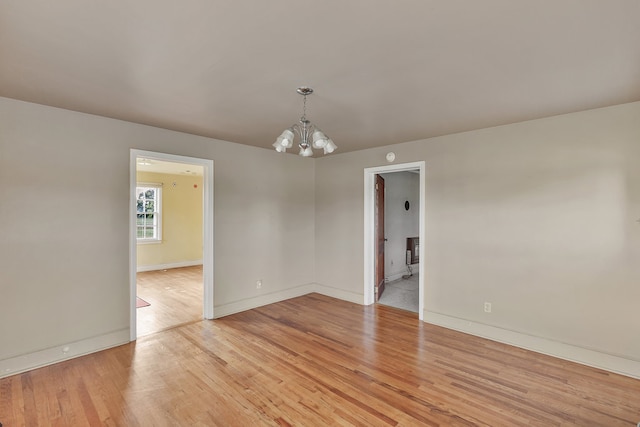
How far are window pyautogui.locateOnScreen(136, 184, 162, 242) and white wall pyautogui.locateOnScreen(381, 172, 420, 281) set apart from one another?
591 cm

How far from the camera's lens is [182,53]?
1.86 metres

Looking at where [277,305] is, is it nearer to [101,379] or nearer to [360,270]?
[360,270]

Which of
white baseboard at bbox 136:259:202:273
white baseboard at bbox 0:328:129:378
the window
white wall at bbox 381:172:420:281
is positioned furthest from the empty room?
the window

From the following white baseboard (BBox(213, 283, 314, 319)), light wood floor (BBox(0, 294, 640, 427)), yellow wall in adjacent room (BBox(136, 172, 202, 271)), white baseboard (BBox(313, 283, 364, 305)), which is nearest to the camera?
light wood floor (BBox(0, 294, 640, 427))

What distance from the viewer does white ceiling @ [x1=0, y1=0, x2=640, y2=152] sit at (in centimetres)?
146

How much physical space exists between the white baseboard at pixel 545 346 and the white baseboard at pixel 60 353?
3.84 meters

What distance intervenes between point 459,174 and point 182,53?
3340mm

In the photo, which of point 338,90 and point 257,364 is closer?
point 338,90

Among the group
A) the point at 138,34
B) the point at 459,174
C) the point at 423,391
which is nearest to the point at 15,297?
the point at 138,34

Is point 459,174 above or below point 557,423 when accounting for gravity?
above

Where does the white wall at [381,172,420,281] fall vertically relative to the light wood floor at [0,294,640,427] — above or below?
above

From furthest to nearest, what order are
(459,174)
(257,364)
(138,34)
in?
(459,174) → (257,364) → (138,34)

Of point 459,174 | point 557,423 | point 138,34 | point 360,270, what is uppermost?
point 138,34

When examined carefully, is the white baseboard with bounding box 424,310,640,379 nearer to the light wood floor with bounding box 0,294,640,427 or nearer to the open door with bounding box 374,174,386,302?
the light wood floor with bounding box 0,294,640,427
